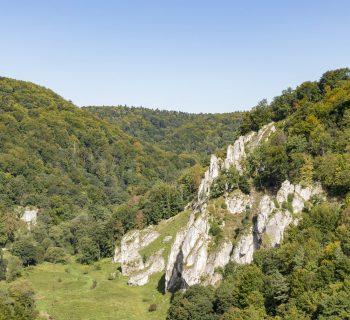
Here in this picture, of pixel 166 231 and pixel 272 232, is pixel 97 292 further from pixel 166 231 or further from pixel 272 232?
pixel 272 232

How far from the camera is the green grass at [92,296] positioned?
79.6m

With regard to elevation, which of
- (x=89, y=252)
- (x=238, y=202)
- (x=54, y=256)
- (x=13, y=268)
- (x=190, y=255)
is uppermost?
(x=238, y=202)

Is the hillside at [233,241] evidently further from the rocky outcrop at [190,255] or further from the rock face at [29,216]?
the rock face at [29,216]

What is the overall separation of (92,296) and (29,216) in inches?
2807

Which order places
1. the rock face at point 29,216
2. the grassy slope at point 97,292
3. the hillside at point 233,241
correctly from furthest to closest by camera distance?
→ the rock face at point 29,216
the grassy slope at point 97,292
the hillside at point 233,241

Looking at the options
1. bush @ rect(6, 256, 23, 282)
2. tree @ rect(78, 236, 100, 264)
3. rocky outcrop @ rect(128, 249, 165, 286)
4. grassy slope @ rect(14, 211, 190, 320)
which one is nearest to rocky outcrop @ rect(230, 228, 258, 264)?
grassy slope @ rect(14, 211, 190, 320)

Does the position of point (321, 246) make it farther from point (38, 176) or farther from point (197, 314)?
point (38, 176)

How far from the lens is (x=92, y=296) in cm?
9000

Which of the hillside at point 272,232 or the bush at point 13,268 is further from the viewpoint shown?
the bush at point 13,268

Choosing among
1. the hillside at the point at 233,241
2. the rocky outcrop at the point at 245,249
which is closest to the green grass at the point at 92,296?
→ the hillside at the point at 233,241

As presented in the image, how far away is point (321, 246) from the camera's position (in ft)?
224

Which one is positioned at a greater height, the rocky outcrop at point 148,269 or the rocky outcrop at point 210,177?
the rocky outcrop at point 210,177

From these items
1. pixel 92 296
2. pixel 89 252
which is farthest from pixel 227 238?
pixel 89 252

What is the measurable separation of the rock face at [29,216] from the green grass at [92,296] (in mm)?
40038
